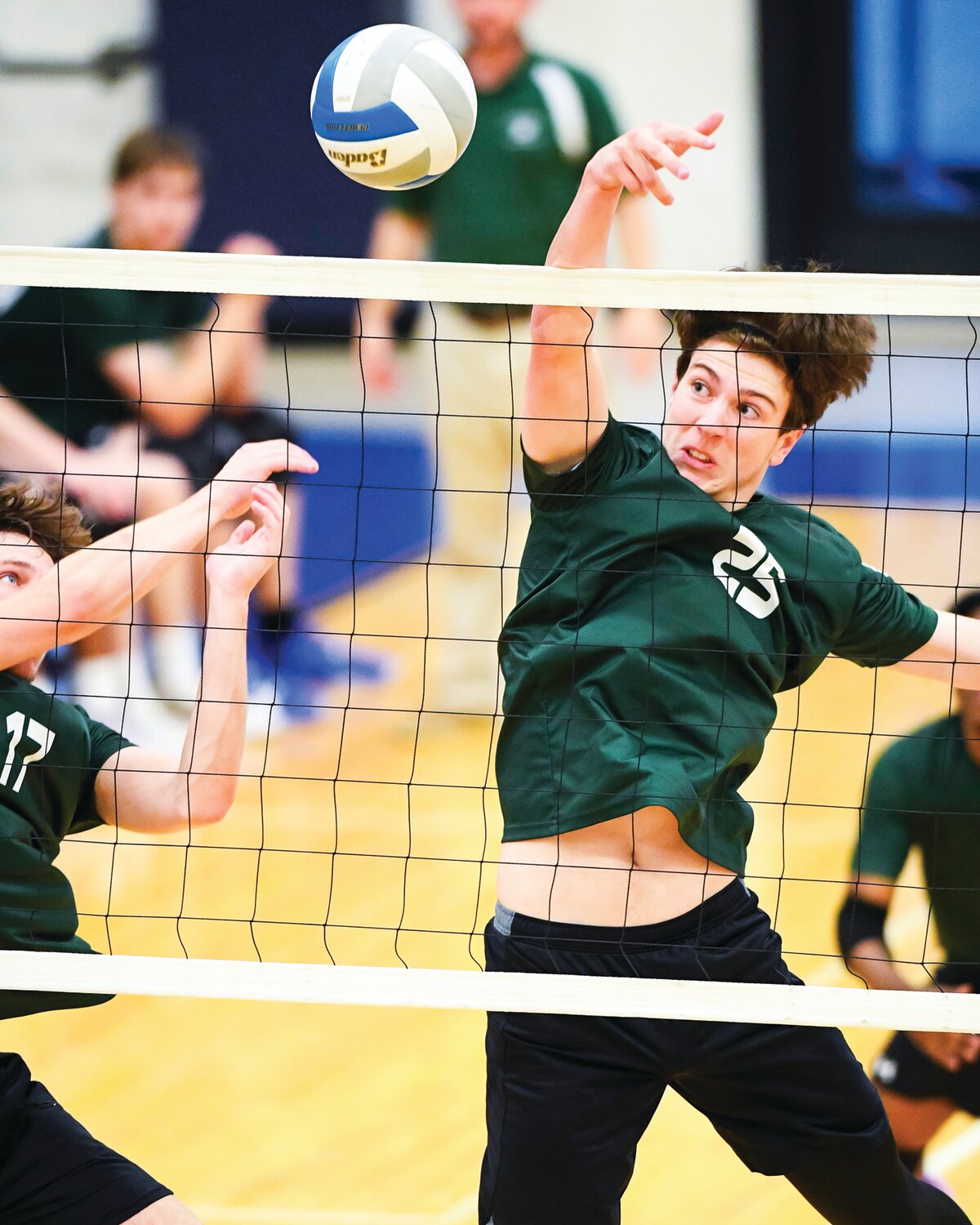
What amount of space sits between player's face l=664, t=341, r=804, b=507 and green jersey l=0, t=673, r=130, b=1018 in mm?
1031

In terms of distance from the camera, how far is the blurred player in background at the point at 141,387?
467 cm

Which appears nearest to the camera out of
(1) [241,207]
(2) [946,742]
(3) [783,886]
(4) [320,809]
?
(2) [946,742]

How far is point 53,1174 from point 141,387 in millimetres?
2372

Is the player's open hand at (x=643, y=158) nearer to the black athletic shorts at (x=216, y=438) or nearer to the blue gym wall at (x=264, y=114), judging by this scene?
the black athletic shorts at (x=216, y=438)

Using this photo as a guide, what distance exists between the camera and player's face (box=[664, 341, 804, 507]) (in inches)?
92.4

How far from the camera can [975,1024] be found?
7.94 ft

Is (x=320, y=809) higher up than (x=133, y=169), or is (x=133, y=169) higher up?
(x=133, y=169)

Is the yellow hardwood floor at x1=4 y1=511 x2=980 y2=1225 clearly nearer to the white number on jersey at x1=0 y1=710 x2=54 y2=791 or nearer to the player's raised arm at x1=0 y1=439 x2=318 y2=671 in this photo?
the white number on jersey at x1=0 y1=710 x2=54 y2=791

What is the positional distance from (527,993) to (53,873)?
749mm

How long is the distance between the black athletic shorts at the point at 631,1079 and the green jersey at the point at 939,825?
2.31 feet

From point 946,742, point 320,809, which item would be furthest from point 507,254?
point 946,742

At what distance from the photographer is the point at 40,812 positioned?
2363 mm

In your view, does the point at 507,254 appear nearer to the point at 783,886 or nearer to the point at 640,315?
the point at 640,315

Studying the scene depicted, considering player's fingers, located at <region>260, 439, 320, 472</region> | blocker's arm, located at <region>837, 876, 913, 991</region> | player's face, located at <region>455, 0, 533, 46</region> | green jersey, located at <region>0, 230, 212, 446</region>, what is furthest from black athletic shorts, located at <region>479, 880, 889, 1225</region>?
player's face, located at <region>455, 0, 533, 46</region>
